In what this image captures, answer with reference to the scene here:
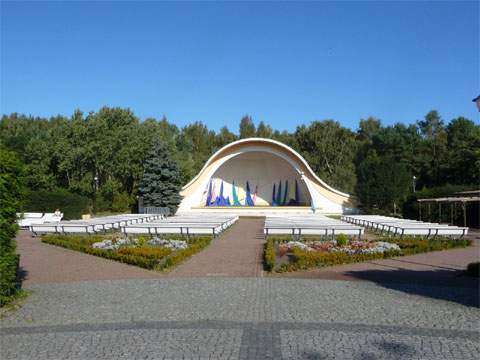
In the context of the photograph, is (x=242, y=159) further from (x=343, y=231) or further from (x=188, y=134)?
(x=343, y=231)

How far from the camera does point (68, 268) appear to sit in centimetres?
1088

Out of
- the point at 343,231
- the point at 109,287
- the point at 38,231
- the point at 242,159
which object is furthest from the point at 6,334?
the point at 242,159

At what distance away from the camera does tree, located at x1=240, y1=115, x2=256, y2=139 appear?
66375 mm

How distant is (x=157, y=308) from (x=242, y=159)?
38538 millimetres

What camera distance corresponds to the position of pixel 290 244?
1399 cm

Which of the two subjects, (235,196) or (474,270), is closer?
(474,270)

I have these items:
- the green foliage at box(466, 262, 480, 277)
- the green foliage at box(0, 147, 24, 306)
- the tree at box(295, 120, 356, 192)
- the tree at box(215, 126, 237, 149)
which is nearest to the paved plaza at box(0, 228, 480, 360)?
the green foliage at box(466, 262, 480, 277)

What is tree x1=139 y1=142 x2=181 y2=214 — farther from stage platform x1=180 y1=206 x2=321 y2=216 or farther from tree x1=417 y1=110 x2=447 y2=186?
tree x1=417 y1=110 x2=447 y2=186

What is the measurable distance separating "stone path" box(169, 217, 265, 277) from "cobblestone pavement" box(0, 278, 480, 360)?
1.39 meters

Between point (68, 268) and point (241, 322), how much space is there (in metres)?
6.06

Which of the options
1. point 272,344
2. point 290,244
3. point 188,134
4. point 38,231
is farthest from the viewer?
point 188,134

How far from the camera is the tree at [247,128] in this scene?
6638 cm

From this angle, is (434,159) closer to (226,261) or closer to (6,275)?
(226,261)

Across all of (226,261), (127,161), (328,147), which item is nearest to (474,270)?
(226,261)
